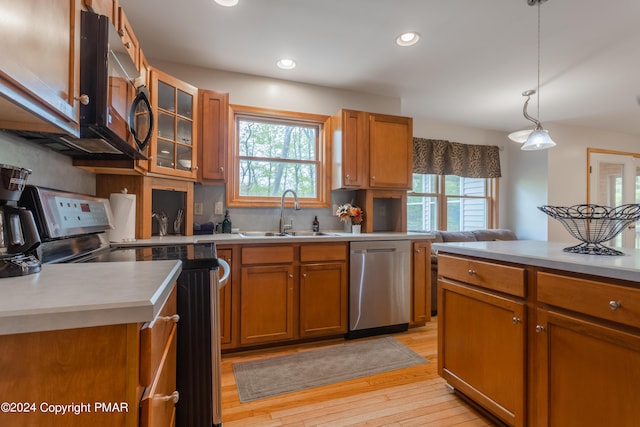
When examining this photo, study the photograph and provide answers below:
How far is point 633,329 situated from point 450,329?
2.90 feet

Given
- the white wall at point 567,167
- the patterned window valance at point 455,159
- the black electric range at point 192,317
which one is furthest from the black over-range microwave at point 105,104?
the white wall at point 567,167

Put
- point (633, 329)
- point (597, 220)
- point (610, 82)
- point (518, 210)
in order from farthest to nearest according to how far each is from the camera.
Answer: point (518, 210) < point (610, 82) < point (597, 220) < point (633, 329)

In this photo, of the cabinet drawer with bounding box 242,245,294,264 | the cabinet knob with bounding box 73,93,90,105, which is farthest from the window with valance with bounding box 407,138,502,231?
the cabinet knob with bounding box 73,93,90,105

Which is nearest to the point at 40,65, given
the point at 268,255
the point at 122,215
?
the point at 122,215

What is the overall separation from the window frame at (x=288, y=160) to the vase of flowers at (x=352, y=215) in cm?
22

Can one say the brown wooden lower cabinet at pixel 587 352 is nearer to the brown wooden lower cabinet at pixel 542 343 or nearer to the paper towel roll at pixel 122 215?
the brown wooden lower cabinet at pixel 542 343

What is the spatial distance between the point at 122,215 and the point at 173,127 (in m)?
0.80

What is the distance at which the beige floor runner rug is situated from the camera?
6.34ft

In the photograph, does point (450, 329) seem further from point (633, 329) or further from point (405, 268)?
point (405, 268)

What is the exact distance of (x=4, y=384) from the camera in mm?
546

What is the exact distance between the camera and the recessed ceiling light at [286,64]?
2.72 metres

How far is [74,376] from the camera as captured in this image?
1.92 feet

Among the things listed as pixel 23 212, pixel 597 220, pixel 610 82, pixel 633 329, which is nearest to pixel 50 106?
pixel 23 212

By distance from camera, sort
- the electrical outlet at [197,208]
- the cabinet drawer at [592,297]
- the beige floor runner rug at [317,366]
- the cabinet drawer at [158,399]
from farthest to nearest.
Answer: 1. the electrical outlet at [197,208]
2. the beige floor runner rug at [317,366]
3. the cabinet drawer at [592,297]
4. the cabinet drawer at [158,399]
